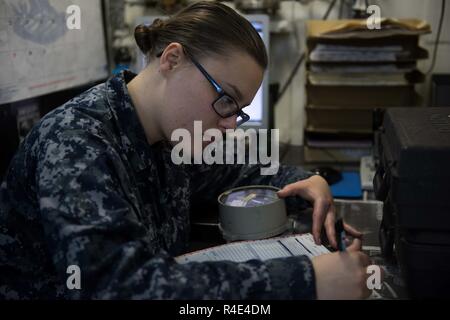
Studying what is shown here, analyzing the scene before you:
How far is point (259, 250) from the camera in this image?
847 millimetres

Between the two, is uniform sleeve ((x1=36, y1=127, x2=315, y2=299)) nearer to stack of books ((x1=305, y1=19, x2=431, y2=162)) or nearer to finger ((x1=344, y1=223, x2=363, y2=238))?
finger ((x1=344, y1=223, x2=363, y2=238))

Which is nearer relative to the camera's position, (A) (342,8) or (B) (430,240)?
(B) (430,240)

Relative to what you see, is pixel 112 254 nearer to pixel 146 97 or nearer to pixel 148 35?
pixel 146 97

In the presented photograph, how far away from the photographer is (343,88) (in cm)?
164

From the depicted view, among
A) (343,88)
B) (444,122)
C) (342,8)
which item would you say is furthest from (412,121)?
(342,8)

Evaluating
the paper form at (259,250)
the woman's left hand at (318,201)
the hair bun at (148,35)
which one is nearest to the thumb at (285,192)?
the woman's left hand at (318,201)

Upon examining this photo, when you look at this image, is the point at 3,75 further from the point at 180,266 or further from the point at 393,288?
the point at 393,288

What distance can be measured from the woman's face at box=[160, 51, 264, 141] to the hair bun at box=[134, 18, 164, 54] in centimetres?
12

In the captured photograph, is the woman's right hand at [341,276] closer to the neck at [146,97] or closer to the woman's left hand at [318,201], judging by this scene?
the woman's left hand at [318,201]

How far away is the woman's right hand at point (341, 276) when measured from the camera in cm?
67

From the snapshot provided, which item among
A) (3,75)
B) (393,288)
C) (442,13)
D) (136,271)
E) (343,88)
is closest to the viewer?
(136,271)

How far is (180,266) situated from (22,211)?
341 millimetres

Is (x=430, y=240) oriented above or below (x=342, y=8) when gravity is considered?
below

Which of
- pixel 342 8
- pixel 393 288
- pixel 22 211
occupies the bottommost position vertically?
pixel 393 288
